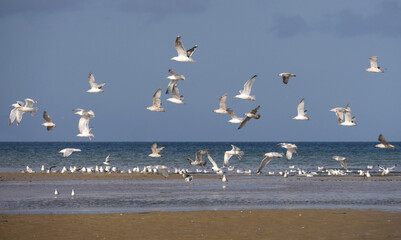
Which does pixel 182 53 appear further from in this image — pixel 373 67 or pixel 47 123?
pixel 373 67

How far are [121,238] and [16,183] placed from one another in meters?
24.6

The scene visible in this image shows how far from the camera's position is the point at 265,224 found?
883 inches

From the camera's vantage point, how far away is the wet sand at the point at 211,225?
20344 millimetres

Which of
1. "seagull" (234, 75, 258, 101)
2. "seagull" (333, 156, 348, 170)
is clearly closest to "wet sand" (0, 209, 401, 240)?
"seagull" (234, 75, 258, 101)

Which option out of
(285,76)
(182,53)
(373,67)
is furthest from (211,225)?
(373,67)

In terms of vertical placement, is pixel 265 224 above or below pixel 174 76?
below

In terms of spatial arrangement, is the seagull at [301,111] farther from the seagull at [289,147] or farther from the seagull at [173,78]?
the seagull at [173,78]

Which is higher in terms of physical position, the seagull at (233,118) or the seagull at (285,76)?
the seagull at (285,76)

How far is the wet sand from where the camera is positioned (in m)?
20.3

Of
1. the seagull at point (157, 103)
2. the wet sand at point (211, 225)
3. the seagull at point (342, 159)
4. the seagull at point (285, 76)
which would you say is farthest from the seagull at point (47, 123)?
the seagull at point (342, 159)

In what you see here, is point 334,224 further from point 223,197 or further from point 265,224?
point 223,197

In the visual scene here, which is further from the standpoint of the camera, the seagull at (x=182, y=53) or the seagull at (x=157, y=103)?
the seagull at (x=157, y=103)

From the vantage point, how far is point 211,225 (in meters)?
22.3

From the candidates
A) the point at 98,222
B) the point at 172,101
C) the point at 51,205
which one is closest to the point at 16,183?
the point at 51,205
